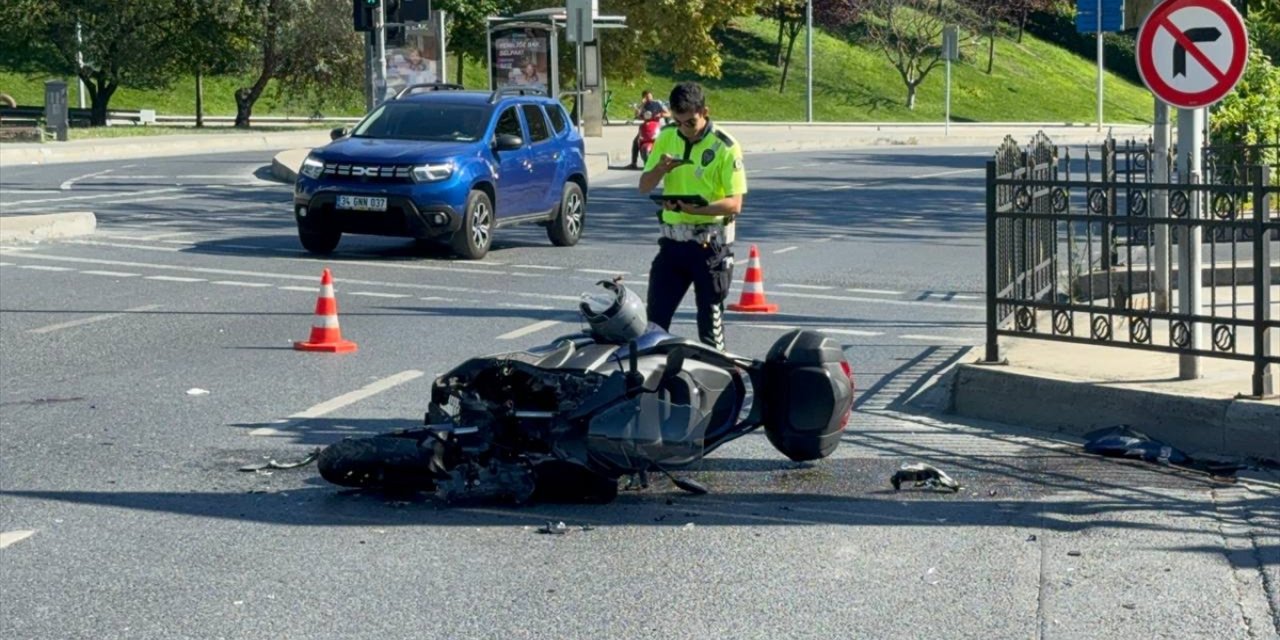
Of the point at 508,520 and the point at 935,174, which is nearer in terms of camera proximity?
the point at 508,520

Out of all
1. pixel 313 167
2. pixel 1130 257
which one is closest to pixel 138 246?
pixel 313 167

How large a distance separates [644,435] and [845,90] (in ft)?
207

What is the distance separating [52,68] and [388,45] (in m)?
34.9

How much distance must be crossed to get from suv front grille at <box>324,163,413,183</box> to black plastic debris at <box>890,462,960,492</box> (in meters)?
10.6

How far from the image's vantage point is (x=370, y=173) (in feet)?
59.6

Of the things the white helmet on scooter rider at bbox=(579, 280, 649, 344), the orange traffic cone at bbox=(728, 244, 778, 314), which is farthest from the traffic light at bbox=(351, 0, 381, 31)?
the white helmet on scooter rider at bbox=(579, 280, 649, 344)

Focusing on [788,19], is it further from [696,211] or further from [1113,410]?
[1113,410]

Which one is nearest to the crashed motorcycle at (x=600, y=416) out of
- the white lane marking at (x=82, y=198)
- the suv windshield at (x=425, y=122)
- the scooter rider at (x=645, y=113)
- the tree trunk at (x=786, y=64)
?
the suv windshield at (x=425, y=122)

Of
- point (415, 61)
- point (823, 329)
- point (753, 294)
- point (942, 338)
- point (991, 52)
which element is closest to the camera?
point (942, 338)

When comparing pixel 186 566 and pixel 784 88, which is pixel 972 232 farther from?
pixel 784 88

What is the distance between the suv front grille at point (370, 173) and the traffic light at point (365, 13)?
9417mm

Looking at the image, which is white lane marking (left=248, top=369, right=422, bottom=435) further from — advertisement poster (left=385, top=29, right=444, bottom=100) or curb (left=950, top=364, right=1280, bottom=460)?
advertisement poster (left=385, top=29, right=444, bottom=100)

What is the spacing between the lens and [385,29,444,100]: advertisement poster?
1495 inches

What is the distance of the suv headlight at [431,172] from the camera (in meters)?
18.1
